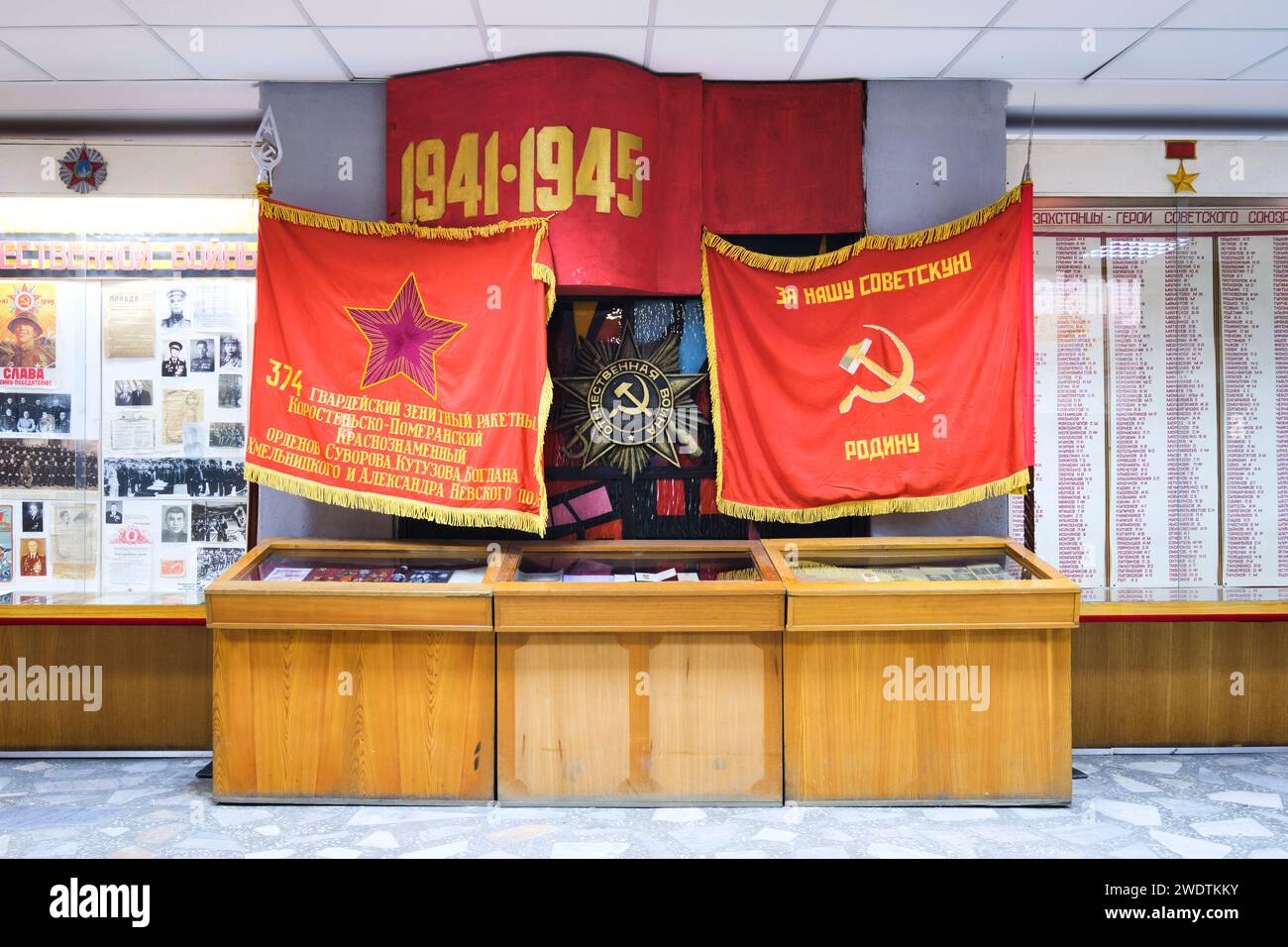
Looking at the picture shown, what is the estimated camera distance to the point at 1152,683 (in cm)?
485

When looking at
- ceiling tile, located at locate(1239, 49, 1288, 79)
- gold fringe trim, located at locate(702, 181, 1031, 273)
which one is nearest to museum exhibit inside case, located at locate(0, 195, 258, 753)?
gold fringe trim, located at locate(702, 181, 1031, 273)

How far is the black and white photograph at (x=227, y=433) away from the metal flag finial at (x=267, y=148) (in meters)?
1.49

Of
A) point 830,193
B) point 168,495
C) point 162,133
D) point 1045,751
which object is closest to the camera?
point 1045,751

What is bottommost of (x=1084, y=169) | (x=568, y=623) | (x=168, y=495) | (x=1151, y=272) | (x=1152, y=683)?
(x=1152, y=683)

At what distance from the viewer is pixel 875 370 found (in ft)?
15.1

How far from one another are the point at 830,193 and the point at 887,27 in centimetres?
82

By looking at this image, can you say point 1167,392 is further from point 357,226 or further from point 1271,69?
point 357,226

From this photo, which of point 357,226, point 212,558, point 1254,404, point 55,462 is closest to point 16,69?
point 357,226

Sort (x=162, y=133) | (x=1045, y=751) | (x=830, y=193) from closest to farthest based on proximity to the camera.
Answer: (x=1045, y=751) → (x=830, y=193) → (x=162, y=133)

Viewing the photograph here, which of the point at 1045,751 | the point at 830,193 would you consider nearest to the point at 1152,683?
the point at 1045,751

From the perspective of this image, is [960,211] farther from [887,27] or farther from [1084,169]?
[1084,169]

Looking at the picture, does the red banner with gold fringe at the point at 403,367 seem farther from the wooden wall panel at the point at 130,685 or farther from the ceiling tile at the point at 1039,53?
the ceiling tile at the point at 1039,53

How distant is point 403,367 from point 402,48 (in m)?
1.42

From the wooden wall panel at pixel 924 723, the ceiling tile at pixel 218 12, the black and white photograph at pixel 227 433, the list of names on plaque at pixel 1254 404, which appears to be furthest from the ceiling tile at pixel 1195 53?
the black and white photograph at pixel 227 433
